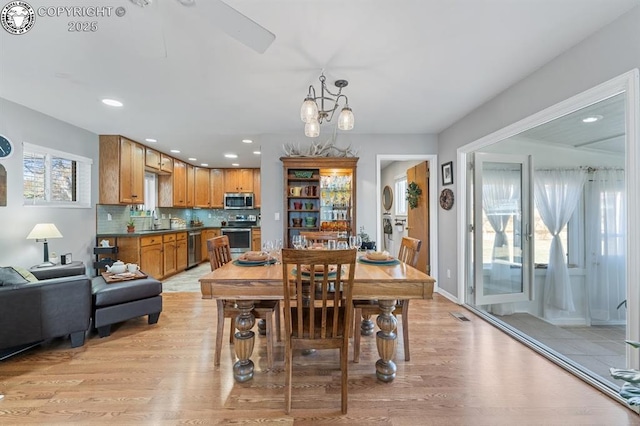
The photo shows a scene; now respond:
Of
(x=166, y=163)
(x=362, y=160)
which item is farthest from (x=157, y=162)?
(x=362, y=160)

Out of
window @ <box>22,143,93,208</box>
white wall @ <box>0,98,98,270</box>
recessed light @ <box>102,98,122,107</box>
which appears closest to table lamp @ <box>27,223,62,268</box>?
white wall @ <box>0,98,98,270</box>

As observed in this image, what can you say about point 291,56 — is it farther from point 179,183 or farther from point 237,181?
point 237,181

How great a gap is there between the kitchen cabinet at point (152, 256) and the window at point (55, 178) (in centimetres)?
95

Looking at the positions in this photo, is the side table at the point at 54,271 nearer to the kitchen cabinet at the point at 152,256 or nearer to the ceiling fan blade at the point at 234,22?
the kitchen cabinet at the point at 152,256

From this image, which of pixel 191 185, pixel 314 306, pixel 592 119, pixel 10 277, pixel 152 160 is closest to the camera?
pixel 314 306

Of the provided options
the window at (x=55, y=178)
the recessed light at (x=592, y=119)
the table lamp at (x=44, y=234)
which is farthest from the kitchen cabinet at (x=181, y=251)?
the recessed light at (x=592, y=119)

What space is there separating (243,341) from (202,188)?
5706mm

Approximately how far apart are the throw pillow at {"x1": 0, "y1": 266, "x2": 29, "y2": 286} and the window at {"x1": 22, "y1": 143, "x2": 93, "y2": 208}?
4.38 feet

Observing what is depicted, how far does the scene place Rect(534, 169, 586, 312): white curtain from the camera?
3611 mm

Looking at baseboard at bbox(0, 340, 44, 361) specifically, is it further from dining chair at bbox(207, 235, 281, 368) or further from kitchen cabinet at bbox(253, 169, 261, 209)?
kitchen cabinet at bbox(253, 169, 261, 209)

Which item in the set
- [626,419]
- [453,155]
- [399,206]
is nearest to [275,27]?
[453,155]

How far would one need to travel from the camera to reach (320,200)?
4.20m

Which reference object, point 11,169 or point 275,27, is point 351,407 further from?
point 11,169

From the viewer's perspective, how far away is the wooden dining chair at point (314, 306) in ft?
→ 4.93
